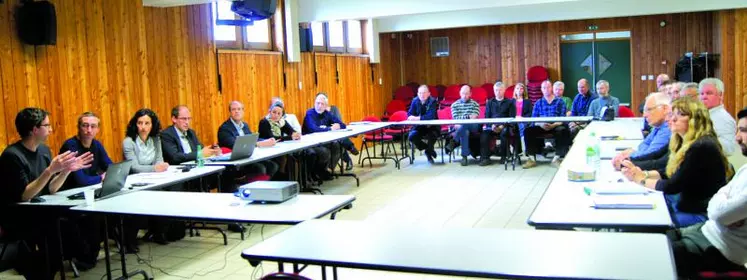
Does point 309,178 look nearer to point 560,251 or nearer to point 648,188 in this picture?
point 648,188

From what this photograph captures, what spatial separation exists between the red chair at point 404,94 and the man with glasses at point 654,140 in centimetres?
825

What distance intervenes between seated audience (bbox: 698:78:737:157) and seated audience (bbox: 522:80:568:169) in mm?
3715

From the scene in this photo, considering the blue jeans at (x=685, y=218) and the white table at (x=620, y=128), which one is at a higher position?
the white table at (x=620, y=128)

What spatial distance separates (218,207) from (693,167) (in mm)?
2387

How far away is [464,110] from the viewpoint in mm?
9477

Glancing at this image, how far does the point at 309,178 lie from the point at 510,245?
563 cm

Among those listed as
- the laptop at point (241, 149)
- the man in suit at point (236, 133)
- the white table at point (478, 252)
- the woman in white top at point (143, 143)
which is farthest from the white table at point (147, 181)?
the white table at point (478, 252)

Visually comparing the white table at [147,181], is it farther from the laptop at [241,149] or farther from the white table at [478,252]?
the white table at [478,252]

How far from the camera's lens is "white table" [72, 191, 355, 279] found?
3.16 meters

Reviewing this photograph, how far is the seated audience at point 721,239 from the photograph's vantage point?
262 centimetres

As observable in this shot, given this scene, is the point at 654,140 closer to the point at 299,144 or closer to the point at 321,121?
the point at 299,144

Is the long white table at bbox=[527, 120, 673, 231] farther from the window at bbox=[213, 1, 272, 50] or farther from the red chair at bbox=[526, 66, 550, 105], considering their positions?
the red chair at bbox=[526, 66, 550, 105]

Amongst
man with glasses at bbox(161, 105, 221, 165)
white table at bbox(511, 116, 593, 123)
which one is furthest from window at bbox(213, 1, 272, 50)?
white table at bbox(511, 116, 593, 123)

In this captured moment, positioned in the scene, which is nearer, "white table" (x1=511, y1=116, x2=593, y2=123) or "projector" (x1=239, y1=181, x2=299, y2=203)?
"projector" (x1=239, y1=181, x2=299, y2=203)
